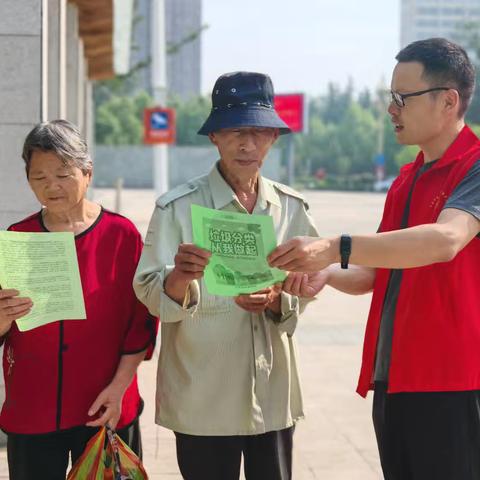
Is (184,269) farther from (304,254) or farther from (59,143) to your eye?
(59,143)

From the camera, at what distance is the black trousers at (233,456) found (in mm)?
2949

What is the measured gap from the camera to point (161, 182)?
18219 millimetres

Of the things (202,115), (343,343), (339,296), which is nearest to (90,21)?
(339,296)

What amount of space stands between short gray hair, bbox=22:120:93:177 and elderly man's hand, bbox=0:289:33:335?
0.44 metres

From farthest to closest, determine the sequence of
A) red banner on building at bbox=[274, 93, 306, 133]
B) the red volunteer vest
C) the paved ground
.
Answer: red banner on building at bbox=[274, 93, 306, 133] → the paved ground → the red volunteer vest

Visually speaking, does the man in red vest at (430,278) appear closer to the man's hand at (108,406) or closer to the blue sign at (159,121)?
the man's hand at (108,406)

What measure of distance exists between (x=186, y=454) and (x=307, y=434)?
9.27 feet

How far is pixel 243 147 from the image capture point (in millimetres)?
2885

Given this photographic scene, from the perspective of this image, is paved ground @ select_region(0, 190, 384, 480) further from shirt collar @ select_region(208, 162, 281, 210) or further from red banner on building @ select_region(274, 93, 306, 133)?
red banner on building @ select_region(274, 93, 306, 133)

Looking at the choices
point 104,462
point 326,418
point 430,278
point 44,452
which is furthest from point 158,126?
point 430,278

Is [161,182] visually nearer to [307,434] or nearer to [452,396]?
[307,434]

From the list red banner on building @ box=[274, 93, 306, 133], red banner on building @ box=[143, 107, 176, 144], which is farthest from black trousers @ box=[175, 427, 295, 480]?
red banner on building @ box=[274, 93, 306, 133]

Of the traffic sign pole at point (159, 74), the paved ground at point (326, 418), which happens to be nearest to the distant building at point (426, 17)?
the traffic sign pole at point (159, 74)

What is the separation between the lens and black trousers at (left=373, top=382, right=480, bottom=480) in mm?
2725
